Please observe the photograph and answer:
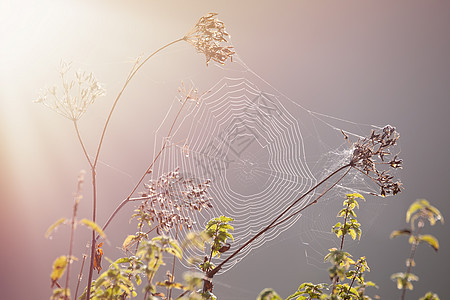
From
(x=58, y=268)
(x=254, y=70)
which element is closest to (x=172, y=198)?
(x=58, y=268)

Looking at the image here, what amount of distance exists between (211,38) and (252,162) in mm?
5546

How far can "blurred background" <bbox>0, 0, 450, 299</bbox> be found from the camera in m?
7.27

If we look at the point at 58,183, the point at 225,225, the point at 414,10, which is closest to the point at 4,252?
the point at 58,183

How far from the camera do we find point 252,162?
257 inches

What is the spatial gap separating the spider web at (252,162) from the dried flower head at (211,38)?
15 cm

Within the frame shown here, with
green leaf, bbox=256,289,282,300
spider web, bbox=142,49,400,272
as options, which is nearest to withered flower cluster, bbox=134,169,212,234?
spider web, bbox=142,49,400,272

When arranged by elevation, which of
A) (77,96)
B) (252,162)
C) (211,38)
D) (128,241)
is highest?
(252,162)

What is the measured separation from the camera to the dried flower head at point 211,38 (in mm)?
992

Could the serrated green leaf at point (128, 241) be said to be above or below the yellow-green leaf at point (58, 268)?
below

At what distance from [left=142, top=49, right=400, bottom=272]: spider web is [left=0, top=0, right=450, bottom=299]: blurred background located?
0.78 metres

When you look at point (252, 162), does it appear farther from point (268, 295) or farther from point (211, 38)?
point (268, 295)

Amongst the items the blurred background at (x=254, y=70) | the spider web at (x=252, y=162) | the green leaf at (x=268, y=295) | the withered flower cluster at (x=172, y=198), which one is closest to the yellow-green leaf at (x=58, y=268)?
the green leaf at (x=268, y=295)

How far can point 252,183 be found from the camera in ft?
19.6

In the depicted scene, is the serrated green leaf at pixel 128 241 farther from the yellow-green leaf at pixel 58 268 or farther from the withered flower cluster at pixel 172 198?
the yellow-green leaf at pixel 58 268
